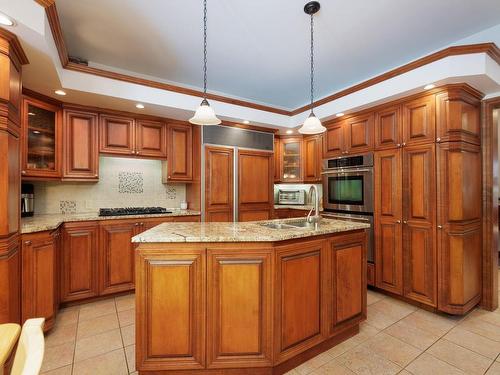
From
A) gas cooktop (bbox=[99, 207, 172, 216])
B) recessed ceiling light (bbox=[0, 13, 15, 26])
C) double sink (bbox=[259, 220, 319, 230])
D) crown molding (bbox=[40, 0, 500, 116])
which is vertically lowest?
double sink (bbox=[259, 220, 319, 230])

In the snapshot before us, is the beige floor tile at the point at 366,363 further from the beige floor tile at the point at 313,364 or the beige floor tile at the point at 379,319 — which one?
the beige floor tile at the point at 379,319

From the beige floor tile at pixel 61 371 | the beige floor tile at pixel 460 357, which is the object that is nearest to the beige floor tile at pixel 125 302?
the beige floor tile at pixel 61 371

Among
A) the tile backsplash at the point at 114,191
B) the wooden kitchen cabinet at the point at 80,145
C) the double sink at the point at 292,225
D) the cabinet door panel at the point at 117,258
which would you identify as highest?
the wooden kitchen cabinet at the point at 80,145

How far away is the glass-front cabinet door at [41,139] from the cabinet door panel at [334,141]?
344 centimetres

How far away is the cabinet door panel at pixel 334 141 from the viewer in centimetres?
348

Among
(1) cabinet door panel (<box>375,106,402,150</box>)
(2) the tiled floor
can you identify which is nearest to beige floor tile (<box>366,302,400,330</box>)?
(2) the tiled floor

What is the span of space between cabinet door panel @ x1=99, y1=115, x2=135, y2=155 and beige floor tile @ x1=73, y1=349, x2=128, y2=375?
2.24 meters

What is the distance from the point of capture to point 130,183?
3.59 metres

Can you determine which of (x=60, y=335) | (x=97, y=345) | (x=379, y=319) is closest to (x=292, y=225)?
(x=379, y=319)

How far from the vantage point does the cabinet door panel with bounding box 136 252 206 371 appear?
158cm

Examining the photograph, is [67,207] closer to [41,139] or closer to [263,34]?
[41,139]

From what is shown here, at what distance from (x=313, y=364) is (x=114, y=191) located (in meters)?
3.14

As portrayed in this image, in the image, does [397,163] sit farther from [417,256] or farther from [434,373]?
[434,373]

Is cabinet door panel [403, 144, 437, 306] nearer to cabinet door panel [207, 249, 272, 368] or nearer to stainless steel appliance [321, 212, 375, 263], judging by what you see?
stainless steel appliance [321, 212, 375, 263]
